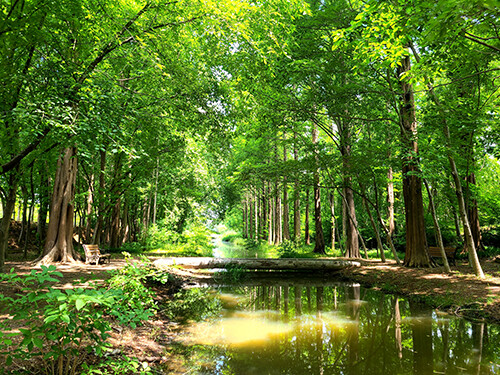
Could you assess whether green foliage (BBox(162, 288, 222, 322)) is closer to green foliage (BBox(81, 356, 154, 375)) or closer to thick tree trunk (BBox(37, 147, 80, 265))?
green foliage (BBox(81, 356, 154, 375))

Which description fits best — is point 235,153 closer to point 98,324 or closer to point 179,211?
point 179,211

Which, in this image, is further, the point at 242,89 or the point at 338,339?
the point at 242,89

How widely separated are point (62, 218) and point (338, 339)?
34.3 feet

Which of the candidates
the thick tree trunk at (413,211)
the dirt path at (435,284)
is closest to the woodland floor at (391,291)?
the dirt path at (435,284)

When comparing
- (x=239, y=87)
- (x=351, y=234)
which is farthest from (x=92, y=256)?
(x=351, y=234)

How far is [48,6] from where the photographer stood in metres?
5.35

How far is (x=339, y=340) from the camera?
17.3ft

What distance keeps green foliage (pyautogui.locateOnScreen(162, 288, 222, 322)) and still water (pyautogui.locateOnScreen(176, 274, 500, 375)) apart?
34 cm

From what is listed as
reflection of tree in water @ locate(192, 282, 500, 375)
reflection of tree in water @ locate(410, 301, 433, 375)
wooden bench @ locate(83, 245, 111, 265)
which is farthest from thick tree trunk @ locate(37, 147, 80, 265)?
reflection of tree in water @ locate(410, 301, 433, 375)

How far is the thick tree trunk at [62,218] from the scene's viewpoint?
10.6 m

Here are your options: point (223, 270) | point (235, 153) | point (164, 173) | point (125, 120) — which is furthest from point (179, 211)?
point (125, 120)

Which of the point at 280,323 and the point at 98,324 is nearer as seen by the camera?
the point at 98,324

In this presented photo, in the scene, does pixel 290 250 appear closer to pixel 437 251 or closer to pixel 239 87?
pixel 437 251

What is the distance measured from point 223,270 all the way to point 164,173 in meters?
10.0
